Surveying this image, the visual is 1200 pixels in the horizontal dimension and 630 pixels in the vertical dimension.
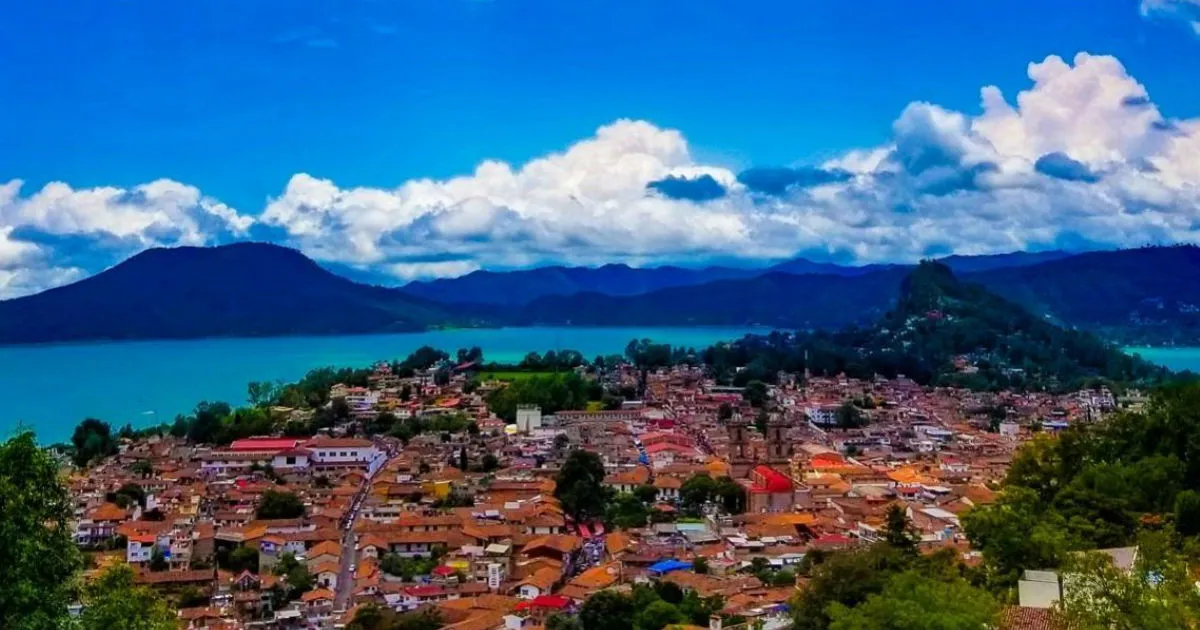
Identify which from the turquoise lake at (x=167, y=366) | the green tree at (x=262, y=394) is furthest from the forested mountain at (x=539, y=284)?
the green tree at (x=262, y=394)

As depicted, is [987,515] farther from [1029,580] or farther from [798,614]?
[1029,580]

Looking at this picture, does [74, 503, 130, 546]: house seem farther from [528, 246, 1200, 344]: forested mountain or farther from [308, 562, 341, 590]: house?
[528, 246, 1200, 344]: forested mountain

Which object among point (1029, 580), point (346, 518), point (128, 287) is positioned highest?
point (128, 287)

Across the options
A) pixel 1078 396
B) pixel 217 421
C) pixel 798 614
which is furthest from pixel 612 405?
pixel 798 614

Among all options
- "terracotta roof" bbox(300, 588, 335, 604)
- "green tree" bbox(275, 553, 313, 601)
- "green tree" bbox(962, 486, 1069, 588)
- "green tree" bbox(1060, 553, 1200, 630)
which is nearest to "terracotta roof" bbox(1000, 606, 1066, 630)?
"green tree" bbox(1060, 553, 1200, 630)

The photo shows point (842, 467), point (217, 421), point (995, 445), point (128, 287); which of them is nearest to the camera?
point (842, 467)

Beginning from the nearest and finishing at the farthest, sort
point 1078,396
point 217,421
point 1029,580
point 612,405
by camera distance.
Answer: point 1029,580
point 217,421
point 612,405
point 1078,396
